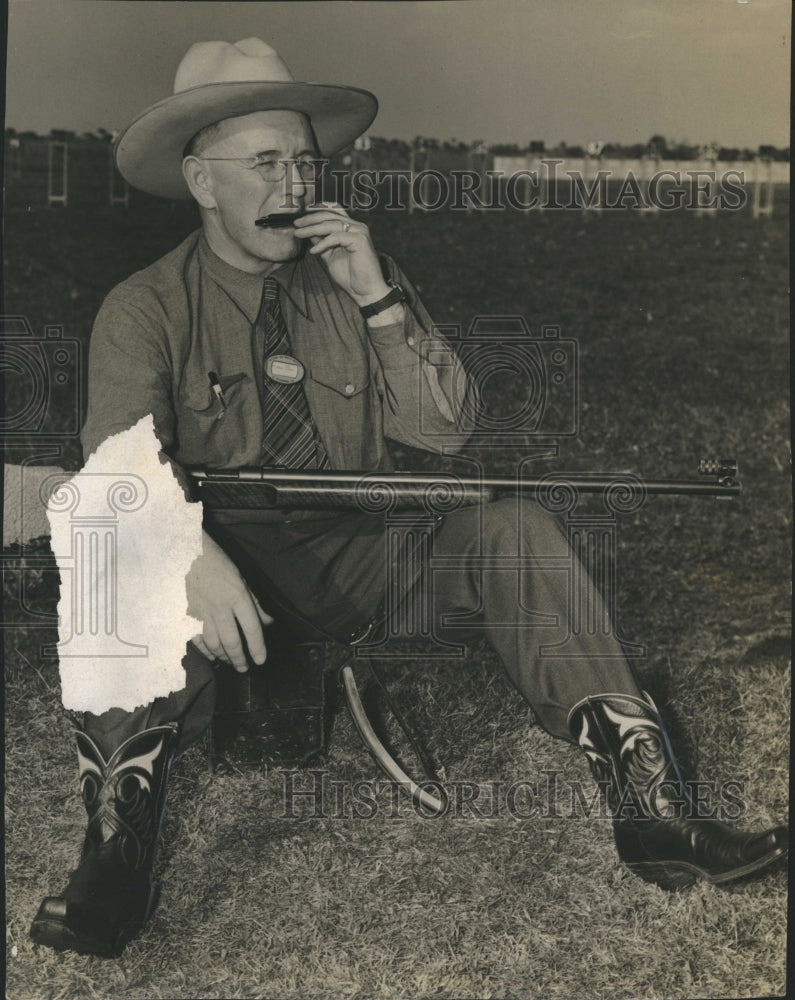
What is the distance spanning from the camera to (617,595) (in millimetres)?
6426

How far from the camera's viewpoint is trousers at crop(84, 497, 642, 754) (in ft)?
12.5

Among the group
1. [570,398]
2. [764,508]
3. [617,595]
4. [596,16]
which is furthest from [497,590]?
[570,398]

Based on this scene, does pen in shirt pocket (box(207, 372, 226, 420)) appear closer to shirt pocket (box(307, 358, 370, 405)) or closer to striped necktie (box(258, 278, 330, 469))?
striped necktie (box(258, 278, 330, 469))

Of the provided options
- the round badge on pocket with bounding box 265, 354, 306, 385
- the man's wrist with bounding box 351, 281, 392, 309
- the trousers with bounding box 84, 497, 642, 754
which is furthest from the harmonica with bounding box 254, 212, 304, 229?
the trousers with bounding box 84, 497, 642, 754

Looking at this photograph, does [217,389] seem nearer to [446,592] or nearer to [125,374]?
[125,374]

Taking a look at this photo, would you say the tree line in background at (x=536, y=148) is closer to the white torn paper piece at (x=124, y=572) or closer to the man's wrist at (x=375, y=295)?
the man's wrist at (x=375, y=295)

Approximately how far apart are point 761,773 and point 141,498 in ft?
8.28

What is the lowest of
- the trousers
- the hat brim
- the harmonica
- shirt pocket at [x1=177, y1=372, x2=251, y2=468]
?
the trousers

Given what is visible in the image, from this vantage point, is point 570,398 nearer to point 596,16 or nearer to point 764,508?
point 764,508

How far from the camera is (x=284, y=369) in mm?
4195

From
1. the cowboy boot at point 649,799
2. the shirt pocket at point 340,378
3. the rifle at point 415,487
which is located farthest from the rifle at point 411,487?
the cowboy boot at point 649,799

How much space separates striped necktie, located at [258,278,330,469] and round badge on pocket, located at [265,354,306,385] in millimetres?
12

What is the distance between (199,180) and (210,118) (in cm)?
20

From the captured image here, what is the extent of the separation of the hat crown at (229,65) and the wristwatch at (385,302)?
751 mm
